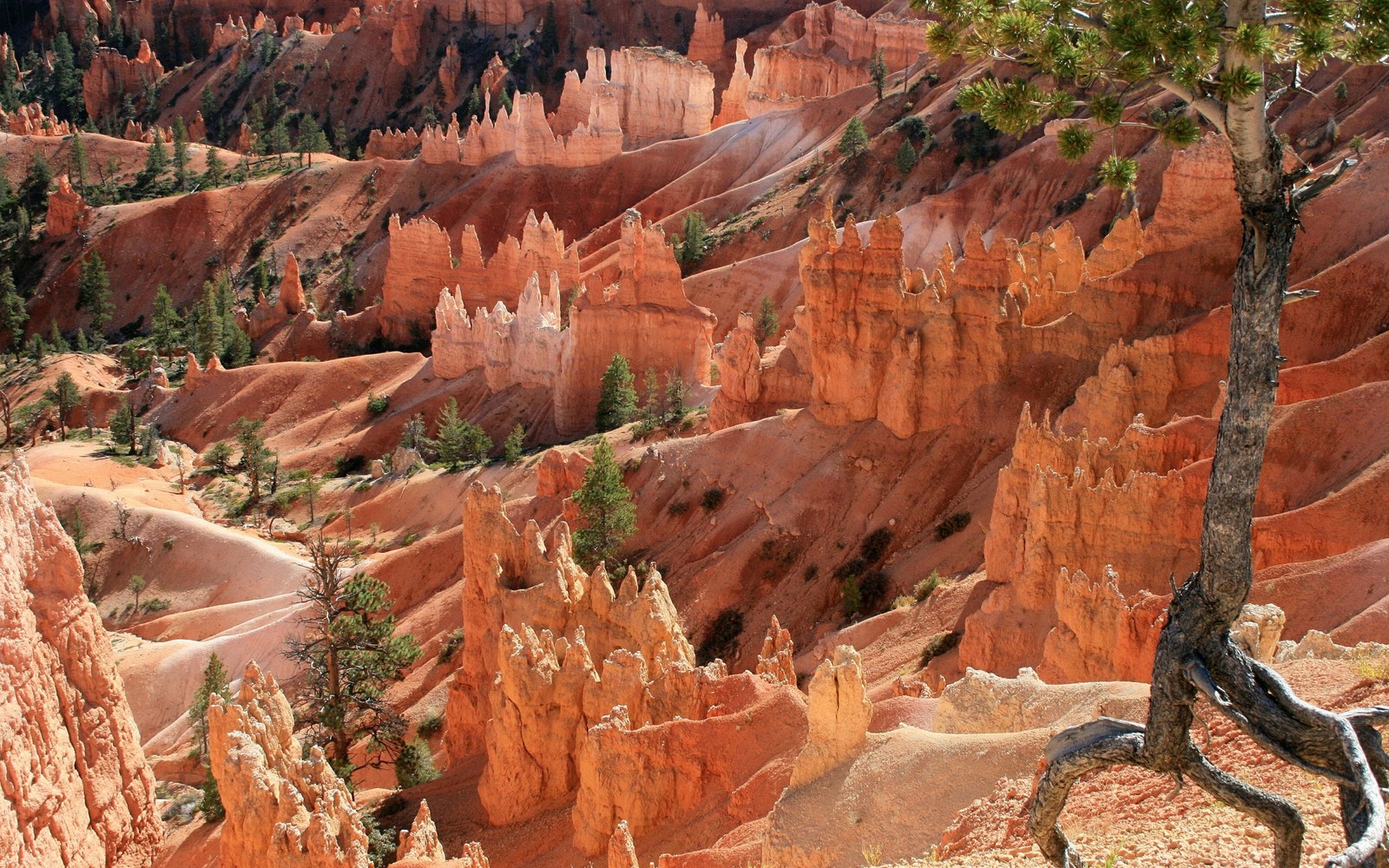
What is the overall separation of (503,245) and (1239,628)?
67817 millimetres

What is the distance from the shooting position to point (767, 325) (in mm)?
66000

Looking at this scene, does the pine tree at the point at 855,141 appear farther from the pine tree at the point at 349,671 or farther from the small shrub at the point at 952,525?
Answer: the pine tree at the point at 349,671

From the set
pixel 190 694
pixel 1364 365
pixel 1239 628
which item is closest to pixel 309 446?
pixel 190 694

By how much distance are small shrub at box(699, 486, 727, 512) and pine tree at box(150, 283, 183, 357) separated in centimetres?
5526

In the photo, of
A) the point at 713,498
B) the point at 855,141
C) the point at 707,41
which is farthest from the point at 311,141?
the point at 713,498

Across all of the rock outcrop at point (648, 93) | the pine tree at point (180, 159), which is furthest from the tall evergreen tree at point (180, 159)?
the rock outcrop at point (648, 93)

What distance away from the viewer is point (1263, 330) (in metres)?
10.1

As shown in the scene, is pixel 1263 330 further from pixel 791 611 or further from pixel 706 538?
pixel 706 538

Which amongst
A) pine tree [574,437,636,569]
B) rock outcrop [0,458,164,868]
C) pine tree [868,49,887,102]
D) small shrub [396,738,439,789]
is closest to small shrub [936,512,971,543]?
pine tree [574,437,636,569]

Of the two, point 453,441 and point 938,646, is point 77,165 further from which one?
point 938,646

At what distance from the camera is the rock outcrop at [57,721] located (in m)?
19.0

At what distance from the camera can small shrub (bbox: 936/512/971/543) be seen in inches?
1430

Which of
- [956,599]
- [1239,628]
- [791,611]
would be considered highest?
[1239,628]

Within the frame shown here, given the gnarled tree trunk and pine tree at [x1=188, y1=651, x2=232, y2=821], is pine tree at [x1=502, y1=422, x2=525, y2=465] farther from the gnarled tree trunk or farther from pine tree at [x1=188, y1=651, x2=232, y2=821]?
the gnarled tree trunk
